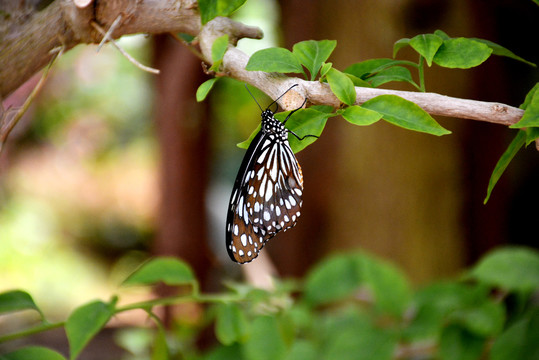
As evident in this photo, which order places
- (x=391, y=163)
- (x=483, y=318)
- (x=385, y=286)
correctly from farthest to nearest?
(x=391, y=163) < (x=385, y=286) < (x=483, y=318)

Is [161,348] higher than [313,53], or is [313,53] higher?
[313,53]

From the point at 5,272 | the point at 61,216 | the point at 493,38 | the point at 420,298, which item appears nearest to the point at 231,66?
the point at 420,298

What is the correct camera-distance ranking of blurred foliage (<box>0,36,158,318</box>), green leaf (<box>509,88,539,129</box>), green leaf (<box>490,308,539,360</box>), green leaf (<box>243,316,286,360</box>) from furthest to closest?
blurred foliage (<box>0,36,158,318</box>), green leaf (<box>243,316,286,360</box>), green leaf (<box>490,308,539,360</box>), green leaf (<box>509,88,539,129</box>)

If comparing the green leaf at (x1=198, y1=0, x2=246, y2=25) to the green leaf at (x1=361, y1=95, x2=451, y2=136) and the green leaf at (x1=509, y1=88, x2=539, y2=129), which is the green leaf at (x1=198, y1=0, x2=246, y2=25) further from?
the green leaf at (x1=509, y1=88, x2=539, y2=129)

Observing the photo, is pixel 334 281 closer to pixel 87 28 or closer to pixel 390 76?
pixel 390 76

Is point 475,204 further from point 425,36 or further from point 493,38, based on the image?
point 425,36

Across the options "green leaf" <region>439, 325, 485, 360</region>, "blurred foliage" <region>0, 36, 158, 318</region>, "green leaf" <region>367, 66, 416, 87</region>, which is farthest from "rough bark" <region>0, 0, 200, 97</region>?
"blurred foliage" <region>0, 36, 158, 318</region>

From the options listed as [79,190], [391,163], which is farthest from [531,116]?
[79,190]
